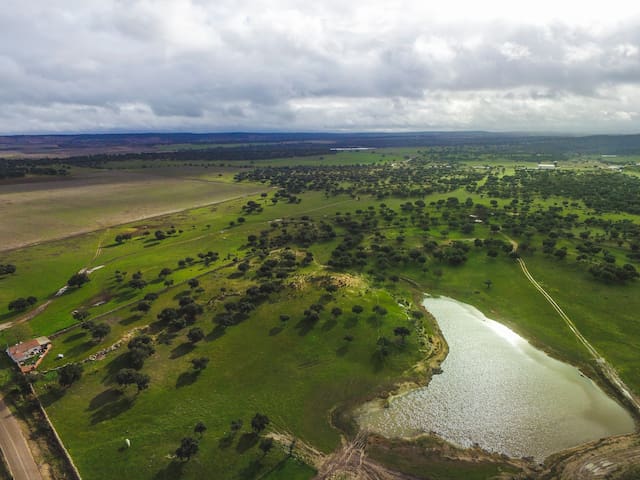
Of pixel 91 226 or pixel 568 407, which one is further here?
pixel 91 226

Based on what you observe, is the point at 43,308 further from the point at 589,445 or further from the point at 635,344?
the point at 635,344

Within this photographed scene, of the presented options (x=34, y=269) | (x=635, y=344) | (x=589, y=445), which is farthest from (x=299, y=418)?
(x=34, y=269)

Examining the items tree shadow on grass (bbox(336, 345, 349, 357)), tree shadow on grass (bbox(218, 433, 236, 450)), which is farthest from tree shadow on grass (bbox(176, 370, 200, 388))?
tree shadow on grass (bbox(336, 345, 349, 357))

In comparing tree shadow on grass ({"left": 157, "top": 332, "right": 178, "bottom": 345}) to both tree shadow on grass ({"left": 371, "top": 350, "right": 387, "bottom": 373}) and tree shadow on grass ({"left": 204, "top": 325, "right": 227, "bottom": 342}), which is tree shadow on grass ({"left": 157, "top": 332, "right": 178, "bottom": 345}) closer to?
tree shadow on grass ({"left": 204, "top": 325, "right": 227, "bottom": 342})

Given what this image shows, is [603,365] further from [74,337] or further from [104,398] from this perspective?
[74,337]

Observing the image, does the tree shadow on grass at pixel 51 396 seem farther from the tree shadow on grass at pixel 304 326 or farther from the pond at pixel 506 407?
the pond at pixel 506 407

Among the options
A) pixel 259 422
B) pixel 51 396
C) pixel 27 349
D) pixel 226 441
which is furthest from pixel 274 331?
pixel 27 349
